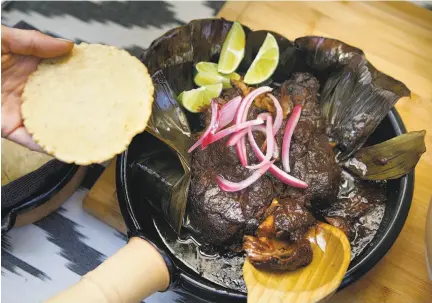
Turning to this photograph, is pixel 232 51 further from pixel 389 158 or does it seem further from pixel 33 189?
pixel 33 189

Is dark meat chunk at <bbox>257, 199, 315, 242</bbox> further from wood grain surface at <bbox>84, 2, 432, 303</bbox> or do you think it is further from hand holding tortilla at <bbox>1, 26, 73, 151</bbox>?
hand holding tortilla at <bbox>1, 26, 73, 151</bbox>

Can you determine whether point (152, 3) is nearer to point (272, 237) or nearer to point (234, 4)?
point (234, 4)

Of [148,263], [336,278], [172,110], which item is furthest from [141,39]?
[336,278]

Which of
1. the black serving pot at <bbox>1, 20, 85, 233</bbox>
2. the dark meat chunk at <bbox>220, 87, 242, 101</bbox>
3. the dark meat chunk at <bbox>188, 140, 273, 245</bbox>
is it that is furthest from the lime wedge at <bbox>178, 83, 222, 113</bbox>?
the black serving pot at <bbox>1, 20, 85, 233</bbox>

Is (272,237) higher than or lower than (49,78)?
lower

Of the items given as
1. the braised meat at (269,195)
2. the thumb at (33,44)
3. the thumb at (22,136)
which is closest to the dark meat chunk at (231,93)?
the braised meat at (269,195)

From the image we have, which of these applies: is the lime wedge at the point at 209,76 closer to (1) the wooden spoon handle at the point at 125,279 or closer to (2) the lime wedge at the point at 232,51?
(2) the lime wedge at the point at 232,51
